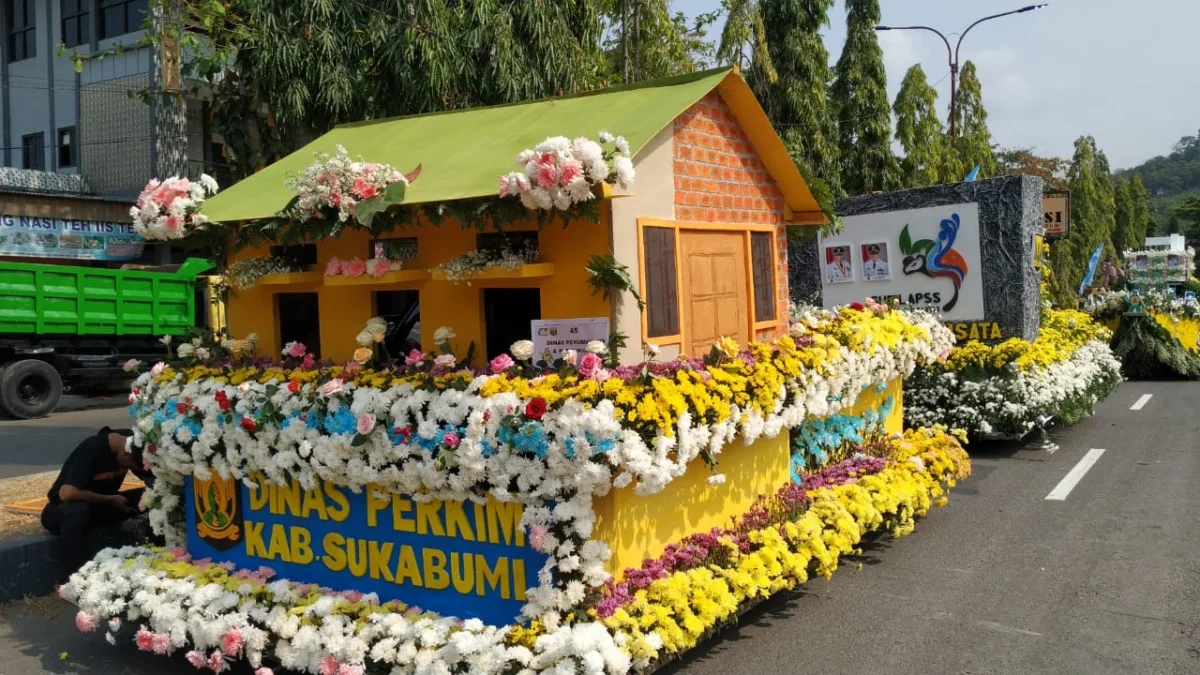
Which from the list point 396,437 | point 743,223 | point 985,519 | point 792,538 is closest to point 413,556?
point 396,437

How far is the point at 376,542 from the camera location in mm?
5301

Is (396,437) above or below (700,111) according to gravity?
below

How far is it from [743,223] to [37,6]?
24.3 m

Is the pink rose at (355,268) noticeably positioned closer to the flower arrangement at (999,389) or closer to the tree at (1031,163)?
the flower arrangement at (999,389)

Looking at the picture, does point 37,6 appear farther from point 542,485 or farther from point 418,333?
point 542,485

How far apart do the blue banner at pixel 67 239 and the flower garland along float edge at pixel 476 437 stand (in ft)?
53.1

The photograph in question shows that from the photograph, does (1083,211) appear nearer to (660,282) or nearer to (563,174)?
(660,282)

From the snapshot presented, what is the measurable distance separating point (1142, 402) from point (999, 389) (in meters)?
6.48

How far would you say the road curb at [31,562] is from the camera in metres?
6.63

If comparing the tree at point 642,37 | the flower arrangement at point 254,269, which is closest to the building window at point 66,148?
the tree at point 642,37

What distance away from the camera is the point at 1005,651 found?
5.30 m

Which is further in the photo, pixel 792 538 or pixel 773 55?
pixel 773 55

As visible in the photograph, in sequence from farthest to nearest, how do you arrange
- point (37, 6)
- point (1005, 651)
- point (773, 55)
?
point (37, 6) → point (773, 55) → point (1005, 651)

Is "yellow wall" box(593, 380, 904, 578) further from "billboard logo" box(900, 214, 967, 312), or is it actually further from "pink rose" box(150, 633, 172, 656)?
"billboard logo" box(900, 214, 967, 312)
